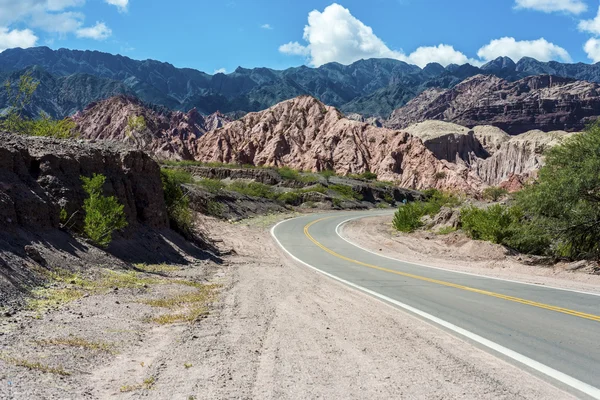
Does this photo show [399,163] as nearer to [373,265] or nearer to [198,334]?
[373,265]

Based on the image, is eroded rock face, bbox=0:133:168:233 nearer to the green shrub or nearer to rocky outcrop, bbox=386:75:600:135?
the green shrub

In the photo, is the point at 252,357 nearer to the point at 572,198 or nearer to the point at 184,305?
the point at 184,305

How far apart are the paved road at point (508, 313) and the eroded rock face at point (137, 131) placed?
308 ft

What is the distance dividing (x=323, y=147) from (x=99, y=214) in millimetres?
89433

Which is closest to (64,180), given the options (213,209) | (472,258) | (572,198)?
(472,258)

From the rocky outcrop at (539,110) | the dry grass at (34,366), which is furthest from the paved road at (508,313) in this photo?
the rocky outcrop at (539,110)

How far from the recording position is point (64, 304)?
23.9 feet

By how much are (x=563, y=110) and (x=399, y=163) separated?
106483 millimetres

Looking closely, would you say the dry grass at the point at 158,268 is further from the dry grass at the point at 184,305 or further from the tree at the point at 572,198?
the tree at the point at 572,198

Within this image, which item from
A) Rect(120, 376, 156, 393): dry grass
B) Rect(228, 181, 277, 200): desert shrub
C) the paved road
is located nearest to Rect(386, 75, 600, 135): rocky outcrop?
Rect(228, 181, 277, 200): desert shrub

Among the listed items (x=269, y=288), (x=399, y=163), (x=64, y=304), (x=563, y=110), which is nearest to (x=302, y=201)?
(x=399, y=163)

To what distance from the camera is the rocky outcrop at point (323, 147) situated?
95.4m

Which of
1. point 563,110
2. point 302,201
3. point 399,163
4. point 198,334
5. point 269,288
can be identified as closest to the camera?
point 198,334

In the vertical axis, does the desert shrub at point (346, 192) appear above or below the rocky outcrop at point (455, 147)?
below
